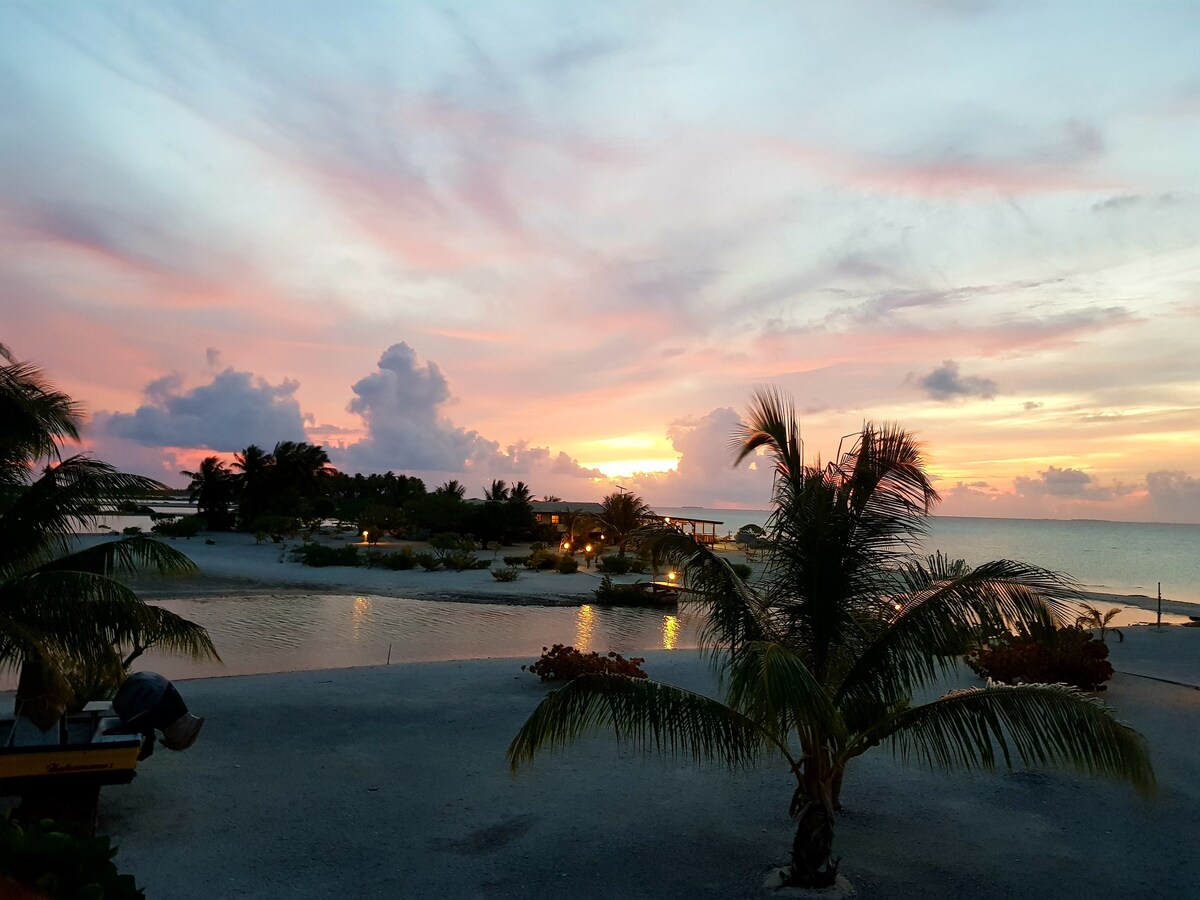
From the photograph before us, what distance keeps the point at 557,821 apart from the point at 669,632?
75.3 feet

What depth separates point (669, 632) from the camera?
31.5 metres

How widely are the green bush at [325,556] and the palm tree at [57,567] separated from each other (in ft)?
Result: 131

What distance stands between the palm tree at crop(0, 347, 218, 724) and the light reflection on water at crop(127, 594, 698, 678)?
10591 millimetres

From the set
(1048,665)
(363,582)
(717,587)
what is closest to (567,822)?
(717,587)

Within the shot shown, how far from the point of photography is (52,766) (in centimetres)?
750

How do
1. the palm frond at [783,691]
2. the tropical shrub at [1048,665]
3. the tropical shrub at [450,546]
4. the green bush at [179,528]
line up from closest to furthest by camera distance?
the palm frond at [783,691] < the tropical shrub at [1048,665] < the tropical shrub at [450,546] < the green bush at [179,528]

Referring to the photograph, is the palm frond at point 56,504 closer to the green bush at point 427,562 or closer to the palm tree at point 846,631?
the palm tree at point 846,631

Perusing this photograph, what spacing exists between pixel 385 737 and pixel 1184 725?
12446 mm

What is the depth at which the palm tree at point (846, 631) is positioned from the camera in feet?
22.4

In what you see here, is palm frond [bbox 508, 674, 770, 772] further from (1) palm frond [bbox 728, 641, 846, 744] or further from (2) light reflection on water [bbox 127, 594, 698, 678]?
→ (2) light reflection on water [bbox 127, 594, 698, 678]

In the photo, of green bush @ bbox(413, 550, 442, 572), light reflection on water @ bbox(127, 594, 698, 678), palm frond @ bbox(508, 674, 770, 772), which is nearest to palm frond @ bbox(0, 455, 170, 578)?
palm frond @ bbox(508, 674, 770, 772)

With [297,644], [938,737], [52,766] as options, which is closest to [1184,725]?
[938,737]

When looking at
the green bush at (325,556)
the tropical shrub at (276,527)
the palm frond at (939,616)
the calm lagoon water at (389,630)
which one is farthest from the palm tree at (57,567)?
the tropical shrub at (276,527)

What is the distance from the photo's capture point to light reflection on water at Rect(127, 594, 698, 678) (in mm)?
22281
